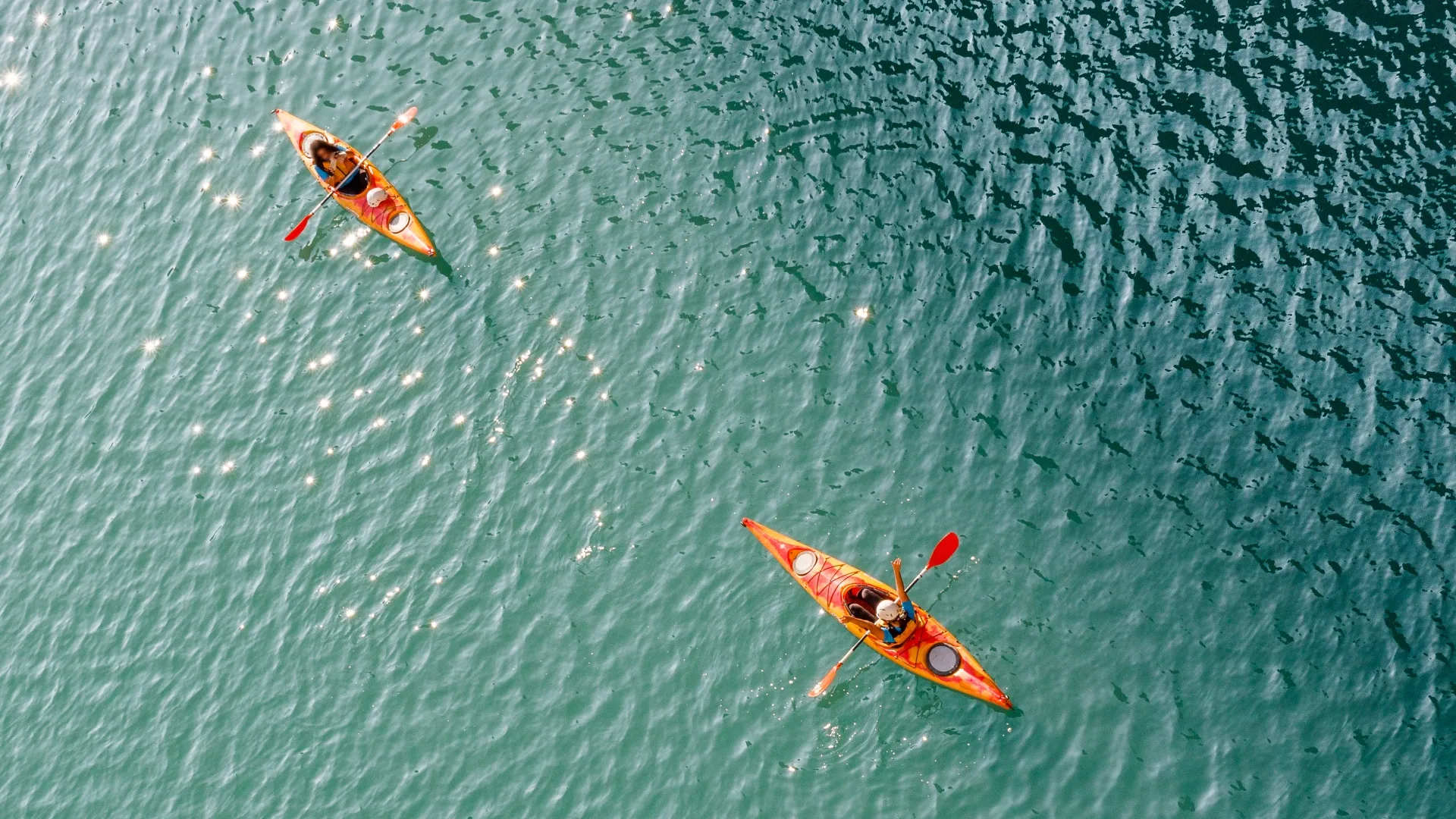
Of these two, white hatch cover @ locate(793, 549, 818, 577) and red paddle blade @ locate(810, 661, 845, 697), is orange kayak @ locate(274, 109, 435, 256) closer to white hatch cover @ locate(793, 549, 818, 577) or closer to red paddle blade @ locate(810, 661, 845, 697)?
white hatch cover @ locate(793, 549, 818, 577)

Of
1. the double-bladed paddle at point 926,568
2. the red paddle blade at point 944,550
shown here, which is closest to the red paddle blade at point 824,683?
the double-bladed paddle at point 926,568

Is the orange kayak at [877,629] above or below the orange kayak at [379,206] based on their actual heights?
below

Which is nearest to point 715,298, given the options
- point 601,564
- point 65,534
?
point 601,564

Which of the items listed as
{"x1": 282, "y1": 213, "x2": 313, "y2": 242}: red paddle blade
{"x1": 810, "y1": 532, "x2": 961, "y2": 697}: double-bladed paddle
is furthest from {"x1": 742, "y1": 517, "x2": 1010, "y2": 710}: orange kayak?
{"x1": 282, "y1": 213, "x2": 313, "y2": 242}: red paddle blade

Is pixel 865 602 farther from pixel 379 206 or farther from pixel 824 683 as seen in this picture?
pixel 379 206

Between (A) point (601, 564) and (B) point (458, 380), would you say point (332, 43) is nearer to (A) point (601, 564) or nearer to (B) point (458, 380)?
(B) point (458, 380)

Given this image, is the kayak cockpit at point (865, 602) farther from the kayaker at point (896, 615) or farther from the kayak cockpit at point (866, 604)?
the kayaker at point (896, 615)

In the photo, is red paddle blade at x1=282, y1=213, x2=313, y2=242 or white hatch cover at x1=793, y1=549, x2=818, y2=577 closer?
white hatch cover at x1=793, y1=549, x2=818, y2=577
